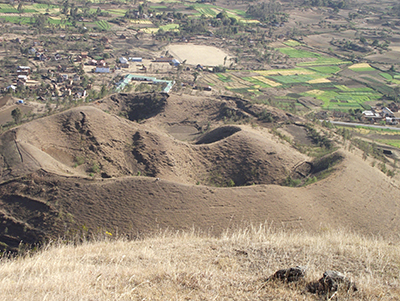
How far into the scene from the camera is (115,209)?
1678 cm

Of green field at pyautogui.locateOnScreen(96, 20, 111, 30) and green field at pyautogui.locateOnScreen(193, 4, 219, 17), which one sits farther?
green field at pyautogui.locateOnScreen(193, 4, 219, 17)

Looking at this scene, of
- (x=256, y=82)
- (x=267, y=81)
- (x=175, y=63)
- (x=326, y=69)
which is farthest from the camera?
(x=326, y=69)

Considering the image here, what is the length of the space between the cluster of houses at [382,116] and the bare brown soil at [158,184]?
2228 centimetres

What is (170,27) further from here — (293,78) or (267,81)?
(293,78)

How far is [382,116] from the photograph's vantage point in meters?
47.3

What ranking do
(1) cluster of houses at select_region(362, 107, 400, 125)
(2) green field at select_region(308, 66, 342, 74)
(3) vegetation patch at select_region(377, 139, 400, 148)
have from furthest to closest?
1. (2) green field at select_region(308, 66, 342, 74)
2. (1) cluster of houses at select_region(362, 107, 400, 125)
3. (3) vegetation patch at select_region(377, 139, 400, 148)

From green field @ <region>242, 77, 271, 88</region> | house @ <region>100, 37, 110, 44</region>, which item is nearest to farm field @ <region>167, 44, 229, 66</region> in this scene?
green field @ <region>242, 77, 271, 88</region>

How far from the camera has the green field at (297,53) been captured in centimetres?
7220

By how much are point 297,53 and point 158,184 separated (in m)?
63.1

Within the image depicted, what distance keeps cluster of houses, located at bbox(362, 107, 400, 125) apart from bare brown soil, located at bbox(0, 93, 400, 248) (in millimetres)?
22284

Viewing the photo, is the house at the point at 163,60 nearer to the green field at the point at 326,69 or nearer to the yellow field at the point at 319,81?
the yellow field at the point at 319,81

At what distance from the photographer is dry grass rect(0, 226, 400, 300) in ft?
28.1

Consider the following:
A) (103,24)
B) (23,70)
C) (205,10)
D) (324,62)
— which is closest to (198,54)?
(324,62)

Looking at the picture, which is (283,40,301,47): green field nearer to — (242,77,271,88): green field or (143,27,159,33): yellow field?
(242,77,271,88): green field
